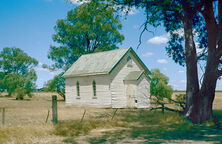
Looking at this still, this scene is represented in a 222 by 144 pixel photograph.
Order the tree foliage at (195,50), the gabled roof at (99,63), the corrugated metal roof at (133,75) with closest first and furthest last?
the tree foliage at (195,50), the corrugated metal roof at (133,75), the gabled roof at (99,63)

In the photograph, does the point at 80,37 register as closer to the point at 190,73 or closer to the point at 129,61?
the point at 129,61

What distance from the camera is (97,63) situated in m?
32.2

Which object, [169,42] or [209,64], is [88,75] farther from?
[209,64]

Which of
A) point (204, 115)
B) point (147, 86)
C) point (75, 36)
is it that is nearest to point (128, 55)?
point (147, 86)

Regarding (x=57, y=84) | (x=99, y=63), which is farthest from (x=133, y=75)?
(x=57, y=84)

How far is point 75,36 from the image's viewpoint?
1864 inches

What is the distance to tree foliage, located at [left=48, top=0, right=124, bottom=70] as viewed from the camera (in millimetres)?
46250

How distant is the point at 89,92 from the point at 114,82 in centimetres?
380

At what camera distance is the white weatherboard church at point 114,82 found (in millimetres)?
28938

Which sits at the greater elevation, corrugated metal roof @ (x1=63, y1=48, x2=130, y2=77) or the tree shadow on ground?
corrugated metal roof @ (x1=63, y1=48, x2=130, y2=77)

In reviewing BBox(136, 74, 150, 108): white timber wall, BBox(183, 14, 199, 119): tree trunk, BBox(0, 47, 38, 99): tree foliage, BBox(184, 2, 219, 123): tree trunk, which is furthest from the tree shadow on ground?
BBox(0, 47, 38, 99): tree foliage

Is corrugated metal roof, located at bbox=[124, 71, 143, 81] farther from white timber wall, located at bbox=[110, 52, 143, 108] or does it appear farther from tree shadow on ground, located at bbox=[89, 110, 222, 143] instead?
tree shadow on ground, located at bbox=[89, 110, 222, 143]

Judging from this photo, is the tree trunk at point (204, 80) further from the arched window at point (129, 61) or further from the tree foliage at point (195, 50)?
the arched window at point (129, 61)

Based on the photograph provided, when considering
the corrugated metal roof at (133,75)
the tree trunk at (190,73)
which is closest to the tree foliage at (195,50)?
the tree trunk at (190,73)
